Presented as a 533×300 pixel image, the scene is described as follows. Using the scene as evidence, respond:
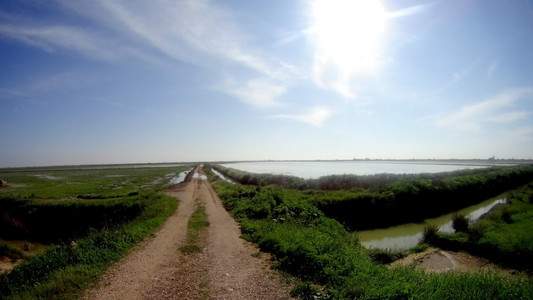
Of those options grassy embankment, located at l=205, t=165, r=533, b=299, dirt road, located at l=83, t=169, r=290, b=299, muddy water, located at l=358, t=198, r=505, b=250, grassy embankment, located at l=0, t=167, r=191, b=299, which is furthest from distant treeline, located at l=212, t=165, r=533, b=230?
grassy embankment, located at l=0, t=167, r=191, b=299

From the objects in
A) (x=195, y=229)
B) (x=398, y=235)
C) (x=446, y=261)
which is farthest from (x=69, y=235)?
(x=446, y=261)

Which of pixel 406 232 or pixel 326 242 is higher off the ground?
pixel 326 242

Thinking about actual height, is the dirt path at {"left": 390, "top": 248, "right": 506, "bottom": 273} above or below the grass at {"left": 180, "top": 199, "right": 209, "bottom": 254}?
below

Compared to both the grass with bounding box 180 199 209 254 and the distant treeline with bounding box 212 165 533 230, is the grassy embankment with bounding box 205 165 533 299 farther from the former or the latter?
the distant treeline with bounding box 212 165 533 230

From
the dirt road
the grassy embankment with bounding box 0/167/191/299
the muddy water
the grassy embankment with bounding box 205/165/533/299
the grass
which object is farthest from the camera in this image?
the muddy water

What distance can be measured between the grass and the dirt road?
260mm

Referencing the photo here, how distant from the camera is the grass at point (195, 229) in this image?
11.4 meters

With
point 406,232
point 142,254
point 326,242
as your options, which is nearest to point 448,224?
point 406,232

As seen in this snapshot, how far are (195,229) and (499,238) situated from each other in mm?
16623

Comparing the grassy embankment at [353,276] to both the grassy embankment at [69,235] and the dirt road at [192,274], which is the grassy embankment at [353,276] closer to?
the dirt road at [192,274]

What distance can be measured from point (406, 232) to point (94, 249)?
20537 mm

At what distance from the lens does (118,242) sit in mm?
11703

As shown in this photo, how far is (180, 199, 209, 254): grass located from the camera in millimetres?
11425

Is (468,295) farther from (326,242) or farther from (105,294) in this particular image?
(105,294)
